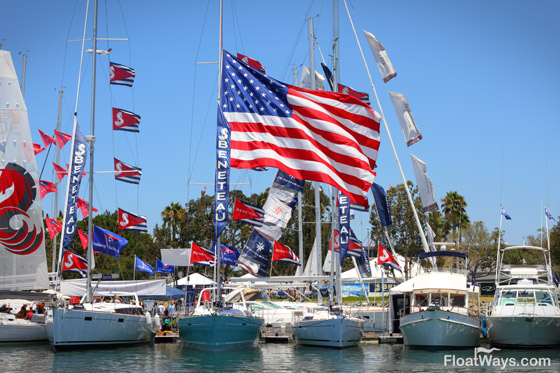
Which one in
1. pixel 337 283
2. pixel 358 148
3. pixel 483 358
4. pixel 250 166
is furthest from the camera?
pixel 337 283

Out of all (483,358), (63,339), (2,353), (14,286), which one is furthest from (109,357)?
(483,358)

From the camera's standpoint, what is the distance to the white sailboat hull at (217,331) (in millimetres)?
30422

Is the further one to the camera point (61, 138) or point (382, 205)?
point (61, 138)

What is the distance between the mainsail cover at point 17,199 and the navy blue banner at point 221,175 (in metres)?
14.2

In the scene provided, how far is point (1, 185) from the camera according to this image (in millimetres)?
37219

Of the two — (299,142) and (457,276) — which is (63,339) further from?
(457,276)

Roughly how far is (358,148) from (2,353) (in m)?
17.7

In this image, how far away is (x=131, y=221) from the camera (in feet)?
128

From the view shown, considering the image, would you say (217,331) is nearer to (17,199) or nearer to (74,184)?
(74,184)

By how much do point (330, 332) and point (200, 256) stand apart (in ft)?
46.5

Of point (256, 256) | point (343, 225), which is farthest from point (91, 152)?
point (343, 225)

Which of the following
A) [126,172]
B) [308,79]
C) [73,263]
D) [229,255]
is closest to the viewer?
[126,172]

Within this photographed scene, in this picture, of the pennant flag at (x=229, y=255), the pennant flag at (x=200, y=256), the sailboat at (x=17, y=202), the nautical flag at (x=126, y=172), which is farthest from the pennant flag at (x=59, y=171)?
the pennant flag at (x=229, y=255)

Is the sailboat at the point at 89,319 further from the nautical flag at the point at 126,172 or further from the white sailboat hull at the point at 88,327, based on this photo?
the nautical flag at the point at 126,172
